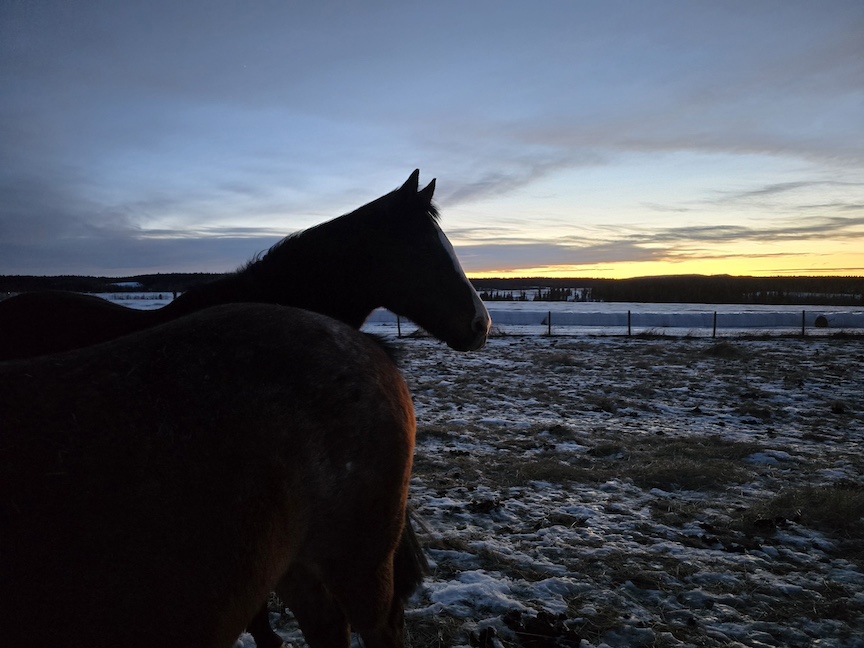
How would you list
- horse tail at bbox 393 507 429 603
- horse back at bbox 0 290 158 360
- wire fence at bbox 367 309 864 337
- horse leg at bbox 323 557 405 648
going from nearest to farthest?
horse leg at bbox 323 557 405 648 < horse tail at bbox 393 507 429 603 < horse back at bbox 0 290 158 360 < wire fence at bbox 367 309 864 337

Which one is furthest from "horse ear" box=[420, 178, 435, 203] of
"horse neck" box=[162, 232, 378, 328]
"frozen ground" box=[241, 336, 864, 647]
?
"frozen ground" box=[241, 336, 864, 647]

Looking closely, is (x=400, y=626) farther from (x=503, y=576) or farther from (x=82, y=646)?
(x=503, y=576)

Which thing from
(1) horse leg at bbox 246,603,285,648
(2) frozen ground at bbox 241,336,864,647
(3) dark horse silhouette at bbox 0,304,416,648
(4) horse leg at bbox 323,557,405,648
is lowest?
(2) frozen ground at bbox 241,336,864,647

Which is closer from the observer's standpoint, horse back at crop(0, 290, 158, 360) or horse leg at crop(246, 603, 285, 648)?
horse back at crop(0, 290, 158, 360)

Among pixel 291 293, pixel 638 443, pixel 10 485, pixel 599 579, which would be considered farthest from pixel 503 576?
pixel 638 443

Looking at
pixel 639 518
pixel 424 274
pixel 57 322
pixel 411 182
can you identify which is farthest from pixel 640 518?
pixel 57 322

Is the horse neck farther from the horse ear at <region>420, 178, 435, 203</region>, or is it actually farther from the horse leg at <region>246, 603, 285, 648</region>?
the horse leg at <region>246, 603, 285, 648</region>

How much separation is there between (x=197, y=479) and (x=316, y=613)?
3.77ft

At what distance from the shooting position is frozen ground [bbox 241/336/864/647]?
2.96m

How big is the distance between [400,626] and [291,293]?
185 centimetres

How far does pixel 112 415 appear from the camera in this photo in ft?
4.39

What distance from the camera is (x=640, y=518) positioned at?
4293mm

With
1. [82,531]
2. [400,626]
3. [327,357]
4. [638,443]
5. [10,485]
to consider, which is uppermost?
[327,357]

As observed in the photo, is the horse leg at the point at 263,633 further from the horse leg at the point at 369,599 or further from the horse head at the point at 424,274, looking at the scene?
the horse head at the point at 424,274
